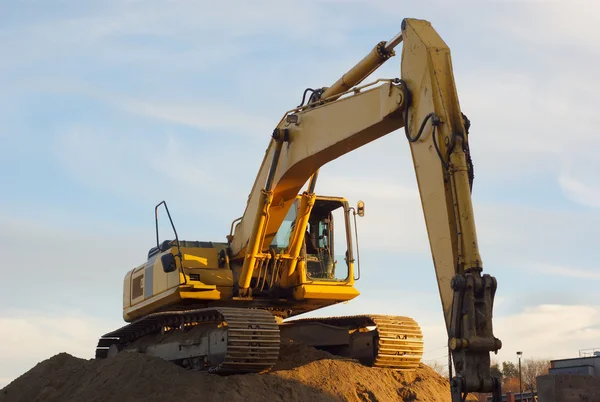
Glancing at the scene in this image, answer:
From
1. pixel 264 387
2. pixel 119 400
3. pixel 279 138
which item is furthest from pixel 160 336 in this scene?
pixel 279 138

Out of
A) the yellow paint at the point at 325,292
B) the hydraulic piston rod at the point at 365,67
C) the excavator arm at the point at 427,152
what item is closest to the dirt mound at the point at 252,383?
the yellow paint at the point at 325,292

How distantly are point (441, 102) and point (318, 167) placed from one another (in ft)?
12.2

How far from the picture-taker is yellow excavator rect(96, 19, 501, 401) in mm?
8211

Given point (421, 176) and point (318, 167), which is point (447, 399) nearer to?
point (318, 167)

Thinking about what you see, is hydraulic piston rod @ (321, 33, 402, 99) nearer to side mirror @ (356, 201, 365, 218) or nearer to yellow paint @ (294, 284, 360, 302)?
side mirror @ (356, 201, 365, 218)

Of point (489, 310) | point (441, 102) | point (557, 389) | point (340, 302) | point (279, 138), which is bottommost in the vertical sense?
point (557, 389)

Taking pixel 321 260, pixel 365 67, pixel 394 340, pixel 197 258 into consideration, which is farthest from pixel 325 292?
pixel 365 67

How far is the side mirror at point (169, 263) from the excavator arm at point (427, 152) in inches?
65.5

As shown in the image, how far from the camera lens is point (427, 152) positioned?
889cm

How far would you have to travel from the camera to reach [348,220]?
1427cm

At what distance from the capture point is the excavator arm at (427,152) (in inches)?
303

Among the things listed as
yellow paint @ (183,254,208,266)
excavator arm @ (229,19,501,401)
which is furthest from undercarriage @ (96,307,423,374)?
excavator arm @ (229,19,501,401)

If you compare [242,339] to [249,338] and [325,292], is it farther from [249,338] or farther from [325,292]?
[325,292]

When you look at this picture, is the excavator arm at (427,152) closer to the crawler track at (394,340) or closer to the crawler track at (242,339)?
the crawler track at (242,339)
